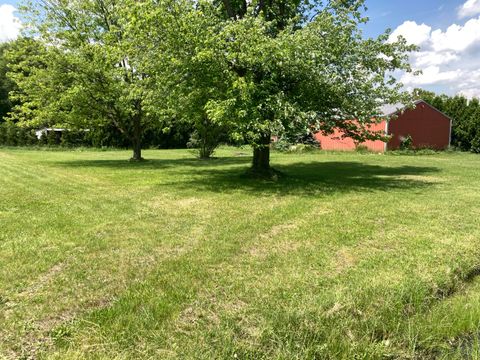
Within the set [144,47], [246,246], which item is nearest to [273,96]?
[144,47]

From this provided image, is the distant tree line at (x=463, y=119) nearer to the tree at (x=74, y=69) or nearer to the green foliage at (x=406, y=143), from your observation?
the green foliage at (x=406, y=143)

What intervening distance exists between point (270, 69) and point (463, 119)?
1142 inches

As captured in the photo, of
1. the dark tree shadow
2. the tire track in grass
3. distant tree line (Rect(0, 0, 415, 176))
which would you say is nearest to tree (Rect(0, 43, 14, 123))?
distant tree line (Rect(0, 0, 415, 176))

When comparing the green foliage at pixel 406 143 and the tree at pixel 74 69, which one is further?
the green foliage at pixel 406 143

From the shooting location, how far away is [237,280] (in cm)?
427

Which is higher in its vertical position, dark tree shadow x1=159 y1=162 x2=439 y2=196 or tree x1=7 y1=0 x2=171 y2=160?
tree x1=7 y1=0 x2=171 y2=160

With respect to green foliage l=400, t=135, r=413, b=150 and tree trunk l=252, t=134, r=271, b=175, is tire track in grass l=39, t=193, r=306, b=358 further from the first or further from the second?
green foliage l=400, t=135, r=413, b=150

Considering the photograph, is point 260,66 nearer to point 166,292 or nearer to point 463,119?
point 166,292

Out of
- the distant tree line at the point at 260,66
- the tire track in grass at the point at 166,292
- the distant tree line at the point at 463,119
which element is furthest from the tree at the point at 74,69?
the distant tree line at the point at 463,119

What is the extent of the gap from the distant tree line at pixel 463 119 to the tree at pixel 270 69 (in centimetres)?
2322

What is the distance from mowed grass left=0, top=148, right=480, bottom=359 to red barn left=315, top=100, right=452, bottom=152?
21.9 m

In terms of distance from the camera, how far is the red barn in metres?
29.2

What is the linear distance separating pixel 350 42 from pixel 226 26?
3.55 meters

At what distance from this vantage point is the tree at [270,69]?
9258 mm
